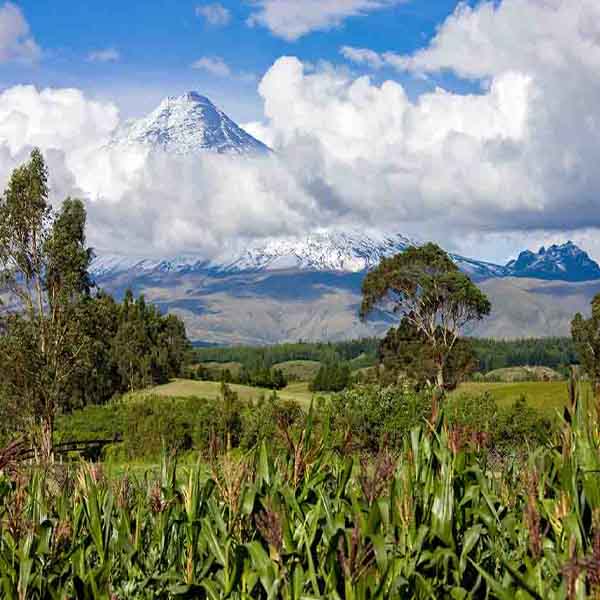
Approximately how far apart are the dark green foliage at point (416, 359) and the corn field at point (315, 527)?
166ft

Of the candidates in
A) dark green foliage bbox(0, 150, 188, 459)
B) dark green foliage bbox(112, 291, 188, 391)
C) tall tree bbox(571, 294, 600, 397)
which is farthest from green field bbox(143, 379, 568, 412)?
dark green foliage bbox(0, 150, 188, 459)

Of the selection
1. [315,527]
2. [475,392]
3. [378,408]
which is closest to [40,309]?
[378,408]

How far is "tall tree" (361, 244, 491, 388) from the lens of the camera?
186 feet

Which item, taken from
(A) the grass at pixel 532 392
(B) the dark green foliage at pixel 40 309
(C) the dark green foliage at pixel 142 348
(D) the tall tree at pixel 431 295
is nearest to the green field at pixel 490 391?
(A) the grass at pixel 532 392

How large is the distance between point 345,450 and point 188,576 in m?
1.14

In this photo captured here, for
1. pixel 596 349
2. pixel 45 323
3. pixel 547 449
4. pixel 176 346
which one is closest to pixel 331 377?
pixel 176 346

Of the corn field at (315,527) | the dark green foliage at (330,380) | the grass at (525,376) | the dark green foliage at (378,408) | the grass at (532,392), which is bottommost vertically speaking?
the grass at (525,376)

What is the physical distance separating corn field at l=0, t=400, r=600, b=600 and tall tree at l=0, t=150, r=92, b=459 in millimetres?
25786

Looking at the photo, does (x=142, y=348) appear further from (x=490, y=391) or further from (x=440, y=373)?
(x=440, y=373)

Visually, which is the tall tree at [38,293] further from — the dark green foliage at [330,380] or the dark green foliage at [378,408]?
the dark green foliage at [330,380]

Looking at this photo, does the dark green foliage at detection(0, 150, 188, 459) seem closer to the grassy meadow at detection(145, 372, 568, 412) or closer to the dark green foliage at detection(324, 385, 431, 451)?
the dark green foliage at detection(324, 385, 431, 451)

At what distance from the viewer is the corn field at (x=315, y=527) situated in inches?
153

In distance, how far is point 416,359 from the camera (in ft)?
189

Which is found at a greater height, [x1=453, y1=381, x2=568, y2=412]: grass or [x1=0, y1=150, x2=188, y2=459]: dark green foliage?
[x1=0, y1=150, x2=188, y2=459]: dark green foliage
